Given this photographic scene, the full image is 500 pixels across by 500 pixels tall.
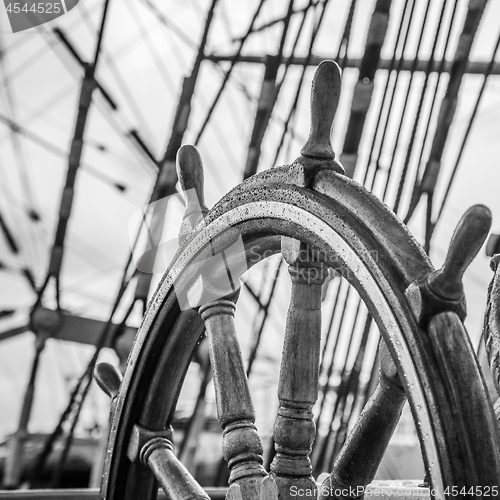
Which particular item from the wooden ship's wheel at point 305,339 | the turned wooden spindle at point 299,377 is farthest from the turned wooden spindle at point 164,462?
the turned wooden spindle at point 299,377

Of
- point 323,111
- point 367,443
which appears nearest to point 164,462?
point 367,443

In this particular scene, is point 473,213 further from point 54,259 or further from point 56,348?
point 56,348

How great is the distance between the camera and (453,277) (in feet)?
1.52

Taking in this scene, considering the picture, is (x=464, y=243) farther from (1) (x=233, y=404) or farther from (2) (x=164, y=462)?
(2) (x=164, y=462)

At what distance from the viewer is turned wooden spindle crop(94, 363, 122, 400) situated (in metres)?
0.83

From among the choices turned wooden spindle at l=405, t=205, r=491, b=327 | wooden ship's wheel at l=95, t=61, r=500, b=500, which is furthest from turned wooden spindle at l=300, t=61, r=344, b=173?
turned wooden spindle at l=405, t=205, r=491, b=327

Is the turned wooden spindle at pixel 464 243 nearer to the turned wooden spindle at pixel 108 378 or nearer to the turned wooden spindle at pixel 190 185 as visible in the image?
the turned wooden spindle at pixel 190 185

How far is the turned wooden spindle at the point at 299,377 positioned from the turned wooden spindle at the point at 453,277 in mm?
133

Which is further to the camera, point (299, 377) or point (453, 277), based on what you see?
point (299, 377)

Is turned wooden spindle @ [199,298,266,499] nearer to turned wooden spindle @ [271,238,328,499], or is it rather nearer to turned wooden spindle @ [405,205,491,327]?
turned wooden spindle @ [271,238,328,499]

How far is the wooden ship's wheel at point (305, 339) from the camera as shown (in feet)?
1.51

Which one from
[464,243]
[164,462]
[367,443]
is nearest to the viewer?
[464,243]

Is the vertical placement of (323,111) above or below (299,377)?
above

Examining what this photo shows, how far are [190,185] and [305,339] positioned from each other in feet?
0.73
